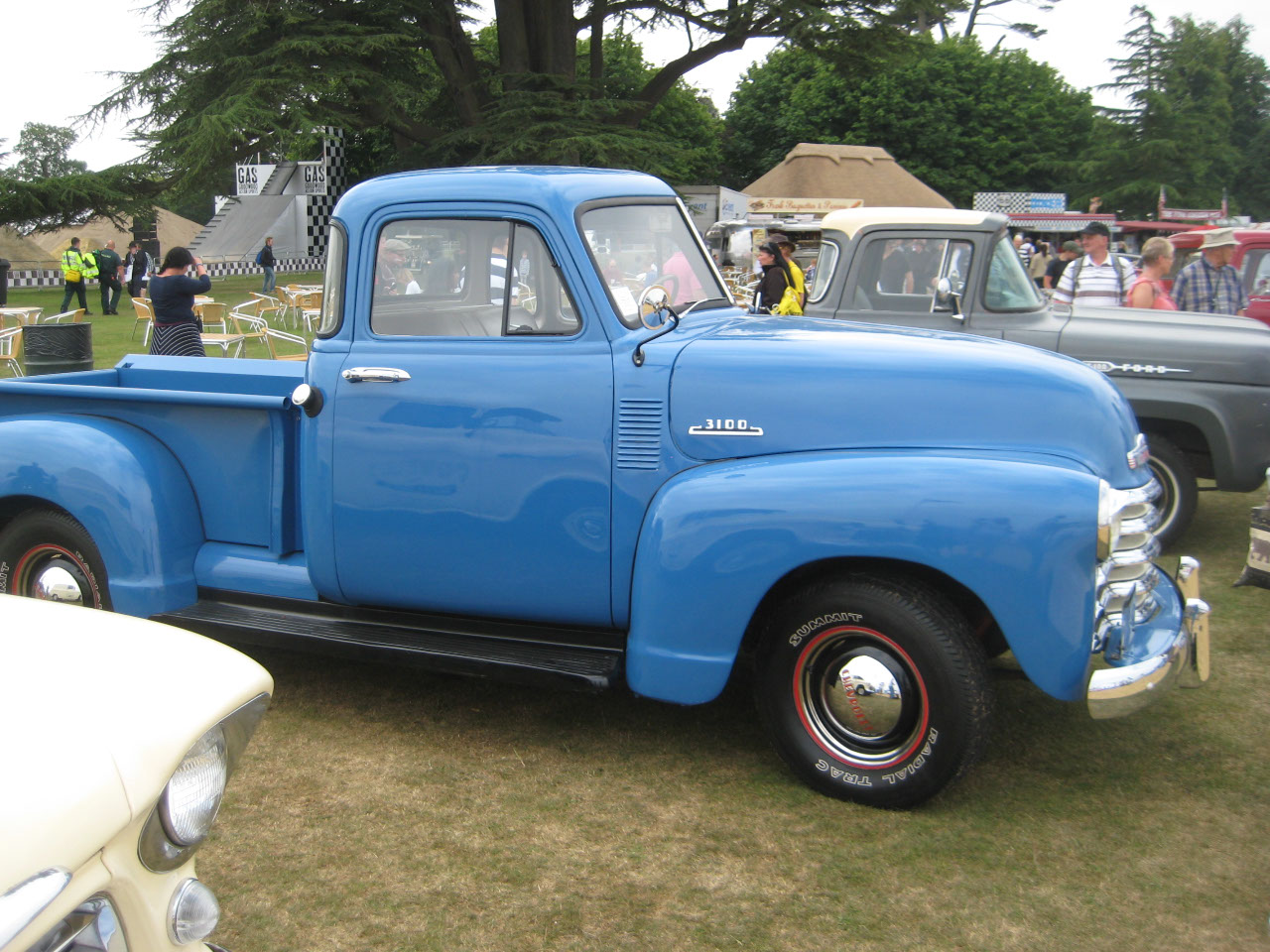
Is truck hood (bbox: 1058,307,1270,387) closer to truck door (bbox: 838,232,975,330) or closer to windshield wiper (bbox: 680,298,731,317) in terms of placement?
truck door (bbox: 838,232,975,330)

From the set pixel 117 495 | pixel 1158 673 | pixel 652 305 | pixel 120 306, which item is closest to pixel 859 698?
pixel 1158 673

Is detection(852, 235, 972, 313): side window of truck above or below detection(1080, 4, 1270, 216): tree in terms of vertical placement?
below

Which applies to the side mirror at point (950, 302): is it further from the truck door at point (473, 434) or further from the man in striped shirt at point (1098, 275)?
the truck door at point (473, 434)

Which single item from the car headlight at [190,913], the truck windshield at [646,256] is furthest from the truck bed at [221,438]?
the car headlight at [190,913]

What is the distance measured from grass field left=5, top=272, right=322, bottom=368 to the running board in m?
6.67

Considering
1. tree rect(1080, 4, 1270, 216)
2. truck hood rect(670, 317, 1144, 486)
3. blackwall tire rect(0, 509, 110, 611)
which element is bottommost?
blackwall tire rect(0, 509, 110, 611)

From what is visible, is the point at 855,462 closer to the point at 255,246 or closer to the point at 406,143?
the point at 406,143

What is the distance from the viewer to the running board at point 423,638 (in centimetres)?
361

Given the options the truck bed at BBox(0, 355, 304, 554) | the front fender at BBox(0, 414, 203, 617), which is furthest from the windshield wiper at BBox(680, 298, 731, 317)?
the front fender at BBox(0, 414, 203, 617)

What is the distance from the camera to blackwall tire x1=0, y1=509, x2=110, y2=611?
4188 mm

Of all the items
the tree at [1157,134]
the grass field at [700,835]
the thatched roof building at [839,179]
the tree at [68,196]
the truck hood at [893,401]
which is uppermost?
the tree at [1157,134]

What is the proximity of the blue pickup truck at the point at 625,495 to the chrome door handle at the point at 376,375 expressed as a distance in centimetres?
2

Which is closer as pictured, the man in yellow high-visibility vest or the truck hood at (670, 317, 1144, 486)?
the truck hood at (670, 317, 1144, 486)

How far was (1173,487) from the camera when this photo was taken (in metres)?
6.27
